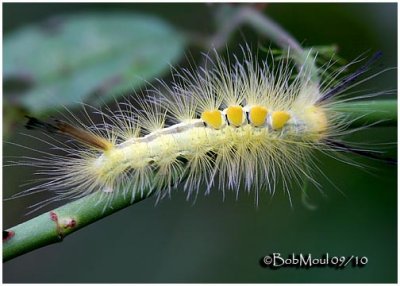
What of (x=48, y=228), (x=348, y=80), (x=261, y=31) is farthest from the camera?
(x=261, y=31)

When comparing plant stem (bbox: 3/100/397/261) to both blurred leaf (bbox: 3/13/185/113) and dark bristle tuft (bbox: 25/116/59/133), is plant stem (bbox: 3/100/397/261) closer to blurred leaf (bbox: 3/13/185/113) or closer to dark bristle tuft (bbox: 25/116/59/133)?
dark bristle tuft (bbox: 25/116/59/133)

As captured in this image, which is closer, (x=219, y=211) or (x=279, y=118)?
(x=279, y=118)

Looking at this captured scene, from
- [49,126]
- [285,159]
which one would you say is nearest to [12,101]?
[49,126]

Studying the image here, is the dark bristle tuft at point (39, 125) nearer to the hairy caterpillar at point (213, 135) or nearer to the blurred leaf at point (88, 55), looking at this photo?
the hairy caterpillar at point (213, 135)

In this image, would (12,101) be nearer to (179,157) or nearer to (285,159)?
(179,157)

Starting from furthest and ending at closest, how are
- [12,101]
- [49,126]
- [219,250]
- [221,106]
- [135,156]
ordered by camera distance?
1. [219,250]
2. [12,101]
3. [221,106]
4. [135,156]
5. [49,126]

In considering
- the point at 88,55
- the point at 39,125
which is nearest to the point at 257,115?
the point at 39,125

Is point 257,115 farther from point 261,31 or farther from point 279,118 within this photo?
point 261,31
